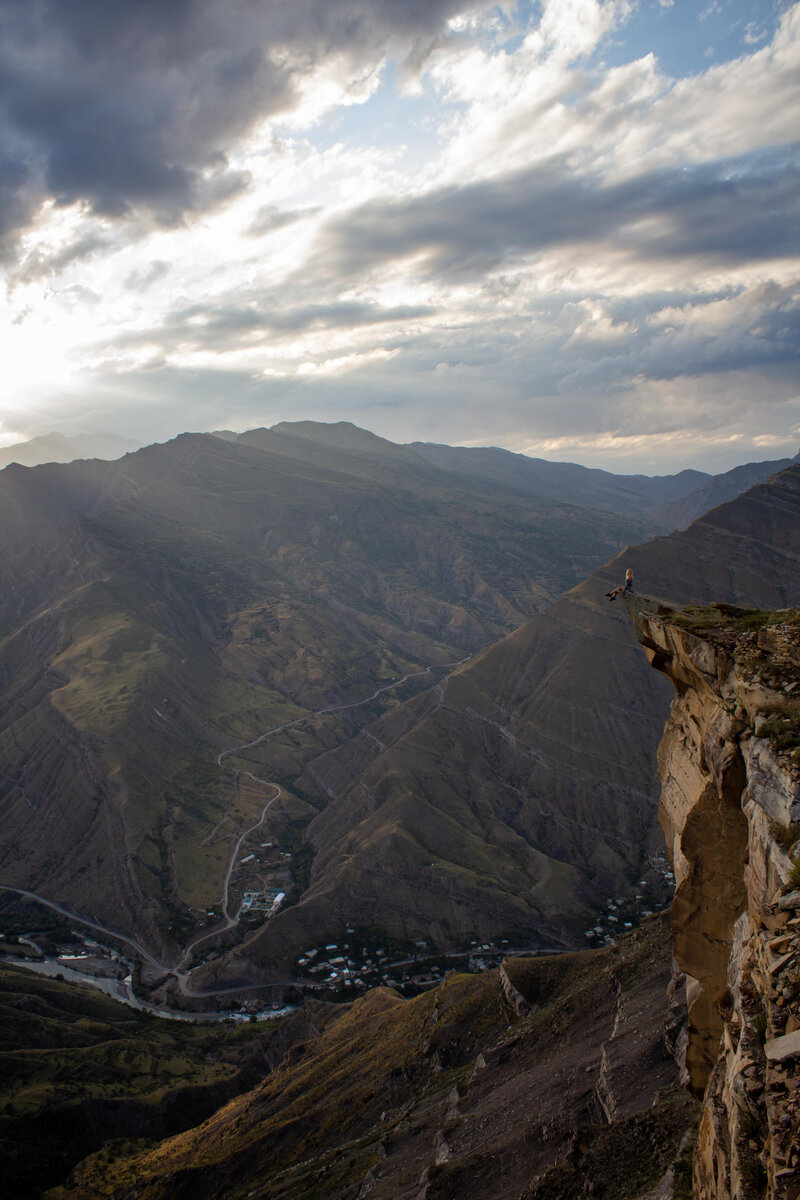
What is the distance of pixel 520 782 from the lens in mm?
154375

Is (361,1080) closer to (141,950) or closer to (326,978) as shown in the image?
(326,978)

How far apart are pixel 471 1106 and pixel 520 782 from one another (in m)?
114

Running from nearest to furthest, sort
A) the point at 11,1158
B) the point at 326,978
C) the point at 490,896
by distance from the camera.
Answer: the point at 11,1158 < the point at 326,978 < the point at 490,896

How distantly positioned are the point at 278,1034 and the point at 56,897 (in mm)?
74378

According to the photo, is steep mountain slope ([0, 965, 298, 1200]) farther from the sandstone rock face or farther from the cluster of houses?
the sandstone rock face

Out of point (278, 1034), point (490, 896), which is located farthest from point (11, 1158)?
point (490, 896)

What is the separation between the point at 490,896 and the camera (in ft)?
393

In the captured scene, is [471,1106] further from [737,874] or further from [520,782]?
[520,782]

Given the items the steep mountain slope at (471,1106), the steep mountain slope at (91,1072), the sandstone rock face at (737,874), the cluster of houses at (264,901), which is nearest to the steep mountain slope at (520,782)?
the cluster of houses at (264,901)

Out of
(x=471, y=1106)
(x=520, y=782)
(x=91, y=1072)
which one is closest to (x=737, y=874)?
(x=471, y=1106)

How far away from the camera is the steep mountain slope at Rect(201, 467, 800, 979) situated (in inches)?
4717

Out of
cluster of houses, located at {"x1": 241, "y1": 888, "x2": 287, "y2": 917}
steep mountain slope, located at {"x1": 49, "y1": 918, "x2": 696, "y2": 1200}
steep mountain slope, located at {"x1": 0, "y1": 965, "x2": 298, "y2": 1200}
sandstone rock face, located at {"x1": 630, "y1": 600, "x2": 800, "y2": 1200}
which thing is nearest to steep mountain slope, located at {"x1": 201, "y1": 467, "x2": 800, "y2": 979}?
cluster of houses, located at {"x1": 241, "y1": 888, "x2": 287, "y2": 917}

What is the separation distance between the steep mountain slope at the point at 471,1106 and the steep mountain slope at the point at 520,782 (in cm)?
4723

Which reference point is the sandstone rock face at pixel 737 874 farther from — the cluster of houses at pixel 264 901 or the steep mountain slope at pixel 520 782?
the cluster of houses at pixel 264 901
